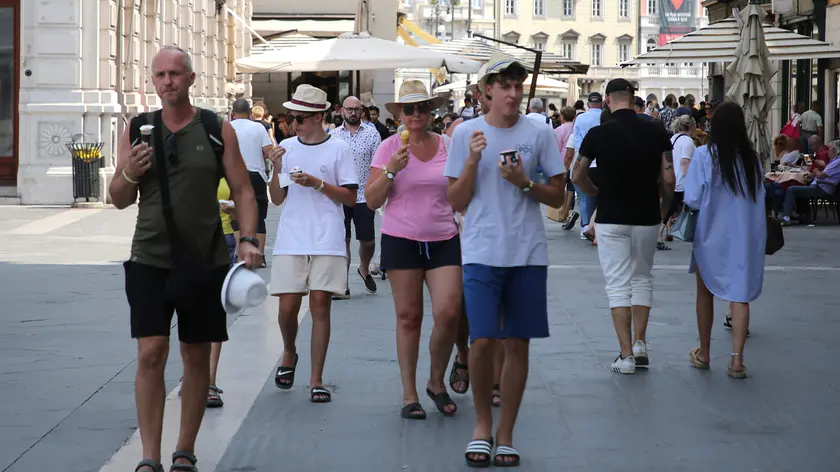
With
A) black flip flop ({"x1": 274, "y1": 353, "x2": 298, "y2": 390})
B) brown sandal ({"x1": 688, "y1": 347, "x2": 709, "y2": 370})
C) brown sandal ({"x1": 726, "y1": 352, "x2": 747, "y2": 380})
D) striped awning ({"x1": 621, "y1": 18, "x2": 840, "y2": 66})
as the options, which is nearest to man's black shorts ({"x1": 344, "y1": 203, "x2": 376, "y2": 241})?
brown sandal ({"x1": 688, "y1": 347, "x2": 709, "y2": 370})

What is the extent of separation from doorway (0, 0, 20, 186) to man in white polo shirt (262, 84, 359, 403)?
1584cm

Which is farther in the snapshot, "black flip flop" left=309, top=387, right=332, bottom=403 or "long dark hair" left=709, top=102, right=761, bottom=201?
"long dark hair" left=709, top=102, right=761, bottom=201

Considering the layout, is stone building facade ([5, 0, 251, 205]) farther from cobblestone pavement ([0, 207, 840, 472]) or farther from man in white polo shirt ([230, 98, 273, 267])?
man in white polo shirt ([230, 98, 273, 267])

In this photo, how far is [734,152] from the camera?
842cm

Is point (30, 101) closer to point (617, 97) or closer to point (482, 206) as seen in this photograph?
point (617, 97)

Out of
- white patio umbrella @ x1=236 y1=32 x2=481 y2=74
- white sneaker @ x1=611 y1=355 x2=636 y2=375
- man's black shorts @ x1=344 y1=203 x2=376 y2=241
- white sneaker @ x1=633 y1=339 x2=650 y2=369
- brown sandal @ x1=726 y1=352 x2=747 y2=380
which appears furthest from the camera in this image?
white patio umbrella @ x1=236 y1=32 x2=481 y2=74

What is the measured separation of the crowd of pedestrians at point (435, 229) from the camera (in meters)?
5.67

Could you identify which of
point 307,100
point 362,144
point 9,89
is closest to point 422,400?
point 307,100

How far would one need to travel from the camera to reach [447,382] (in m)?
8.17

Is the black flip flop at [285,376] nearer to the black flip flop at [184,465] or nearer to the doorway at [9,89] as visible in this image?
the black flip flop at [184,465]

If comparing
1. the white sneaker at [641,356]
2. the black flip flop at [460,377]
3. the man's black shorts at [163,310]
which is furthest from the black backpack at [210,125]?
the white sneaker at [641,356]

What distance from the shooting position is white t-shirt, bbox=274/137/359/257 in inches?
306

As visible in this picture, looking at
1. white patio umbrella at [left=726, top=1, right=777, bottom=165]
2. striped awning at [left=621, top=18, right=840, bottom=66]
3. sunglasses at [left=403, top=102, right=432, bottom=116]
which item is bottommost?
sunglasses at [left=403, top=102, right=432, bottom=116]

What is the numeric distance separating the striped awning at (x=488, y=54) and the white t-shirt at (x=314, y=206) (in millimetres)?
17004
